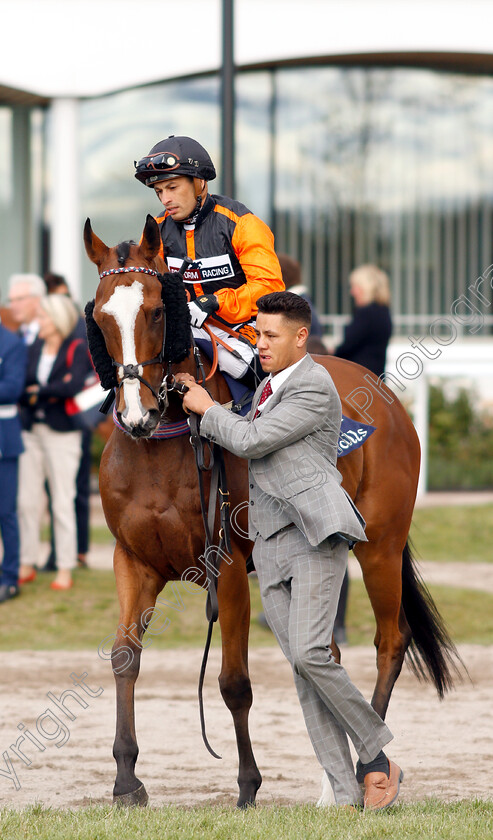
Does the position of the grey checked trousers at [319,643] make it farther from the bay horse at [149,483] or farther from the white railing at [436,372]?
the white railing at [436,372]

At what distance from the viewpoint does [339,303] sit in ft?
58.0

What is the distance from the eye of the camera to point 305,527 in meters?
4.13

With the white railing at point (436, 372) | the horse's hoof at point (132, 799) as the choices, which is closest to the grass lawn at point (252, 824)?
the horse's hoof at point (132, 799)

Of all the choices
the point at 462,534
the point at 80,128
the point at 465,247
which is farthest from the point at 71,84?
the point at 462,534

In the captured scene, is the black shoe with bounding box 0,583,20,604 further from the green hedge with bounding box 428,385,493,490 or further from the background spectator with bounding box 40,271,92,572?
the green hedge with bounding box 428,385,493,490

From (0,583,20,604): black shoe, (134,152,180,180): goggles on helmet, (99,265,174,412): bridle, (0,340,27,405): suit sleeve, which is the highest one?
(134,152,180,180): goggles on helmet

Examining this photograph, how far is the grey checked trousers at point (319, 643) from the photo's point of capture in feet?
13.5

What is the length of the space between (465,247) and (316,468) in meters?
14.3

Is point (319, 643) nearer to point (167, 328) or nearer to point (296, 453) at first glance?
point (296, 453)

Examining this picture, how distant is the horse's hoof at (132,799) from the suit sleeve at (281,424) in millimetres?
1415

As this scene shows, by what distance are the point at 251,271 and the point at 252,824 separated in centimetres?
216

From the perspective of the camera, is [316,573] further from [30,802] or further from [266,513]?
[30,802]

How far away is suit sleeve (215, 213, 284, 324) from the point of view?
15.5 ft

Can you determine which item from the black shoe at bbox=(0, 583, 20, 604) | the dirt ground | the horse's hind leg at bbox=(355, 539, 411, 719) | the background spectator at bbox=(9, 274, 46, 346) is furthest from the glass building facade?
the horse's hind leg at bbox=(355, 539, 411, 719)
